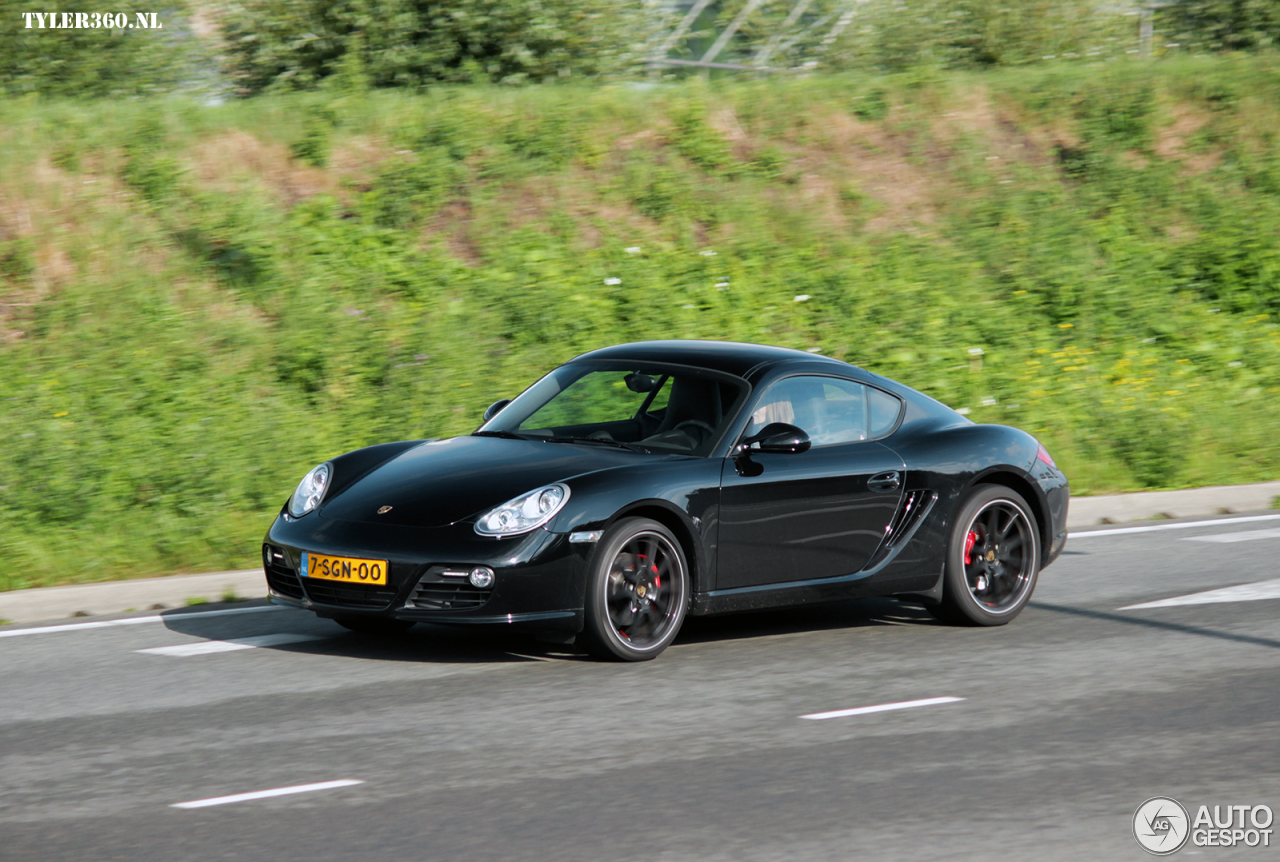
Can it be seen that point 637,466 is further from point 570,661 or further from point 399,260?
point 399,260

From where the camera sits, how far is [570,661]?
283 inches

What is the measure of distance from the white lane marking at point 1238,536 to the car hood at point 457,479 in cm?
537

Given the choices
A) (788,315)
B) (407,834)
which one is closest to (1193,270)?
(788,315)

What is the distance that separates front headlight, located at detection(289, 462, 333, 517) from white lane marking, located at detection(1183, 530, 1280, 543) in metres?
6.31

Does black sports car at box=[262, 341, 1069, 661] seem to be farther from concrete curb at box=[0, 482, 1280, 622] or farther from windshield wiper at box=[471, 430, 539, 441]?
concrete curb at box=[0, 482, 1280, 622]

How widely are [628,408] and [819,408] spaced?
971 millimetres

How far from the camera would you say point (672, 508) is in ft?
23.3

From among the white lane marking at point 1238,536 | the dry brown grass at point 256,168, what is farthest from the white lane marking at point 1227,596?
the dry brown grass at point 256,168

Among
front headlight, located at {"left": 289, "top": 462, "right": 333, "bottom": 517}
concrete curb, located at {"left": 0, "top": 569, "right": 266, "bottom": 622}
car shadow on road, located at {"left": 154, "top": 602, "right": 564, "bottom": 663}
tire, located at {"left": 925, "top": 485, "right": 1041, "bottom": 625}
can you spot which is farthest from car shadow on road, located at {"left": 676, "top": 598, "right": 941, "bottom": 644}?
concrete curb, located at {"left": 0, "top": 569, "right": 266, "bottom": 622}

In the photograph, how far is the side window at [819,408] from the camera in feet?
25.5

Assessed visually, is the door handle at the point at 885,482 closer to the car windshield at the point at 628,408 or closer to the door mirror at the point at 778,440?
the door mirror at the point at 778,440

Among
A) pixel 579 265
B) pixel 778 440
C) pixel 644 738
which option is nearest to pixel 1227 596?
pixel 778 440

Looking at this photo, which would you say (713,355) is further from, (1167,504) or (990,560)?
(1167,504)

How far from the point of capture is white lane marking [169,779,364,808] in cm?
496
